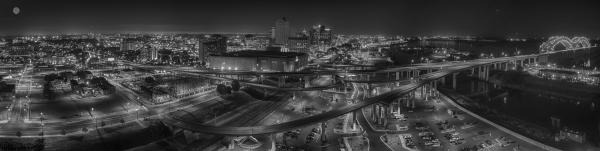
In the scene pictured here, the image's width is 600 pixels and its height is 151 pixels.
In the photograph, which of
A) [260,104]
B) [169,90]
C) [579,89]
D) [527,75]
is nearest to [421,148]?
[260,104]

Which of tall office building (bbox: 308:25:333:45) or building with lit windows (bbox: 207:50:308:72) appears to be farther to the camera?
tall office building (bbox: 308:25:333:45)

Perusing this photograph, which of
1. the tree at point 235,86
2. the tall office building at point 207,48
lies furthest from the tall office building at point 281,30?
the tree at point 235,86

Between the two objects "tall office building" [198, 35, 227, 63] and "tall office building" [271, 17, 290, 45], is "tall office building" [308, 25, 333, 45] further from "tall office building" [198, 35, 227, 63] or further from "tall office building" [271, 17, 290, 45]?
"tall office building" [198, 35, 227, 63]

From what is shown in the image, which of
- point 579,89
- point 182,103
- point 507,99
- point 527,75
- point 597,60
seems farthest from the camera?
point 597,60

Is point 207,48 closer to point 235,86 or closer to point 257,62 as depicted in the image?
point 257,62

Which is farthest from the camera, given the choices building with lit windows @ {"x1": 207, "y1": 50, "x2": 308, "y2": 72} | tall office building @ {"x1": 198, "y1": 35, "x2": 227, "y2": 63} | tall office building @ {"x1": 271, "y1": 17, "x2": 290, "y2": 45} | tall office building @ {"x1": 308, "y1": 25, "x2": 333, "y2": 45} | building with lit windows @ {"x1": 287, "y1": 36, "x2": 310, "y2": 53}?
tall office building @ {"x1": 308, "y1": 25, "x2": 333, "y2": 45}

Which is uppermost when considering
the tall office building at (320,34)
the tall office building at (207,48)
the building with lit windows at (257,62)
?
the tall office building at (320,34)

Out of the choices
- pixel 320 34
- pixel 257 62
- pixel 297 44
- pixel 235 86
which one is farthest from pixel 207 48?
pixel 320 34

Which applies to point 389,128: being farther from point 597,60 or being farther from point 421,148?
point 597,60

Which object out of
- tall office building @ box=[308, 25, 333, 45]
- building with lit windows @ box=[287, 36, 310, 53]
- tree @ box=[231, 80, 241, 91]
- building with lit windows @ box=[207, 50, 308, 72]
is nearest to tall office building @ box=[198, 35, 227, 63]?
building with lit windows @ box=[207, 50, 308, 72]

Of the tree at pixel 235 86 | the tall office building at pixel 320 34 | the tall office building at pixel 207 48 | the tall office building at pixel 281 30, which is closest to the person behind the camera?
the tree at pixel 235 86

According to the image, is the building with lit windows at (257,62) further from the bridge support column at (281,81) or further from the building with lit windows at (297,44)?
the building with lit windows at (297,44)
